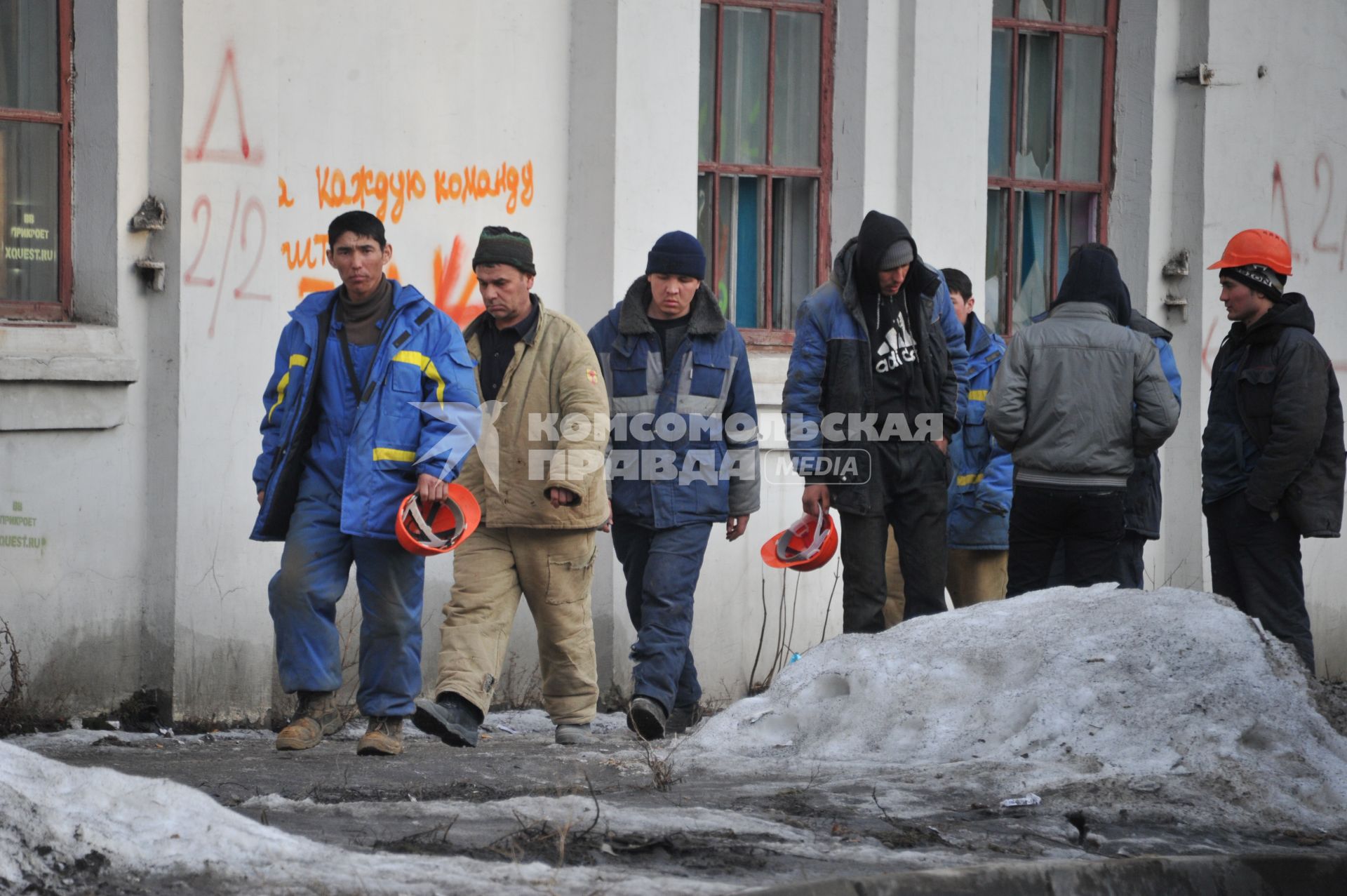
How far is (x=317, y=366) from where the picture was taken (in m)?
6.11

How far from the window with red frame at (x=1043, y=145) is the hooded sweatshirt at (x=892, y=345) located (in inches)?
95.0

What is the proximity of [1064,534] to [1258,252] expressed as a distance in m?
1.37

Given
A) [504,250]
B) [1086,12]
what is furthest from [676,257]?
[1086,12]

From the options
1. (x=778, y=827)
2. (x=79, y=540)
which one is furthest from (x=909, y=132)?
(x=778, y=827)

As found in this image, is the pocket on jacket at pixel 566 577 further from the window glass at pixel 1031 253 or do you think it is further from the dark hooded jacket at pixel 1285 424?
the window glass at pixel 1031 253

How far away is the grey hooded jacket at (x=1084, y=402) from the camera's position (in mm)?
6953

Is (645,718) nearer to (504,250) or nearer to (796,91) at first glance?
(504,250)

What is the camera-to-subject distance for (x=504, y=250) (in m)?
6.54

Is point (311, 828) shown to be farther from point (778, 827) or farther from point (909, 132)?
point (909, 132)

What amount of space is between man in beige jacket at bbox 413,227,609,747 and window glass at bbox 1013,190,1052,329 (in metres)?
3.84

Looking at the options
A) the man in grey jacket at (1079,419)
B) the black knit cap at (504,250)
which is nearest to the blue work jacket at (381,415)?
the black knit cap at (504,250)

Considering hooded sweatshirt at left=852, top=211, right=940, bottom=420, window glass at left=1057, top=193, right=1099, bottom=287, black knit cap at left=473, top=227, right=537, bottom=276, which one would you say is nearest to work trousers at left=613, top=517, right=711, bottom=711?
hooded sweatshirt at left=852, top=211, right=940, bottom=420

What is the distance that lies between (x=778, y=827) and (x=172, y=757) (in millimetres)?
2636

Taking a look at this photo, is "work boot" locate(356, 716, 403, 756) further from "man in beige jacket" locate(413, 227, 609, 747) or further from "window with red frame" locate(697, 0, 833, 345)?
"window with red frame" locate(697, 0, 833, 345)
